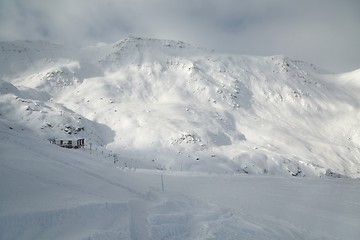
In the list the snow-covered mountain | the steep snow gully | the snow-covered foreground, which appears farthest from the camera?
the snow-covered mountain

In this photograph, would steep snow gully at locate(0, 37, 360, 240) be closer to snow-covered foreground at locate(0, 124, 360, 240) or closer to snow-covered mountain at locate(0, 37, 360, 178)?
snow-covered foreground at locate(0, 124, 360, 240)

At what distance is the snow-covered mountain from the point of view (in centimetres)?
3306

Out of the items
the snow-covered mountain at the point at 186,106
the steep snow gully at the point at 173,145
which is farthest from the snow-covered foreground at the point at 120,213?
the snow-covered mountain at the point at 186,106

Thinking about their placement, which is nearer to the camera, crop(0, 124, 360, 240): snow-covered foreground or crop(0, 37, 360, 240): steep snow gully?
crop(0, 124, 360, 240): snow-covered foreground

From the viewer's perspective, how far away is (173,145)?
34.8 metres

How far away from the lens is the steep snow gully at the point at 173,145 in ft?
18.1

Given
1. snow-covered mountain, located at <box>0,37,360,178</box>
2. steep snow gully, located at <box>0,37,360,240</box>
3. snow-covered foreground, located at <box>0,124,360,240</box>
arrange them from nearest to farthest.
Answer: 1. snow-covered foreground, located at <box>0,124,360,240</box>
2. steep snow gully, located at <box>0,37,360,240</box>
3. snow-covered mountain, located at <box>0,37,360,178</box>

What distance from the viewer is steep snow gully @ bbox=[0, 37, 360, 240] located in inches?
217

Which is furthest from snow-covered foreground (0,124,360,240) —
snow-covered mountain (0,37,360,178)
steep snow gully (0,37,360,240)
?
snow-covered mountain (0,37,360,178)

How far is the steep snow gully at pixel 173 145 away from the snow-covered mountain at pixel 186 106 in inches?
9.9

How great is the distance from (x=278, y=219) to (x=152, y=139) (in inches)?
1143

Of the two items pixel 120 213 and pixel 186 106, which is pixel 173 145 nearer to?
pixel 186 106

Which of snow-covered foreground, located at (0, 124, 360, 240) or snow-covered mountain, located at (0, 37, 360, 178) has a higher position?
snow-covered mountain, located at (0, 37, 360, 178)

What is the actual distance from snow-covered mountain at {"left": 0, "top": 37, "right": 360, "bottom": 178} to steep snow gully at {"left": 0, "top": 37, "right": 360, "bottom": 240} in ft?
0.82
